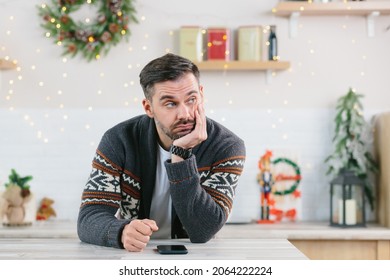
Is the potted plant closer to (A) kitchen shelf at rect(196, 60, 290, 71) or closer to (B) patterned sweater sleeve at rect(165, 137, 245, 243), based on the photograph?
(A) kitchen shelf at rect(196, 60, 290, 71)

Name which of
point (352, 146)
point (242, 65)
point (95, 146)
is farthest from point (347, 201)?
point (95, 146)

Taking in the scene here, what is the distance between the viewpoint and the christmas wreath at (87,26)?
13.4 ft

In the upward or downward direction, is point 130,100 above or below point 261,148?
above

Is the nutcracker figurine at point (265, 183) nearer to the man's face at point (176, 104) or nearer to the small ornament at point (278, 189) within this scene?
the small ornament at point (278, 189)

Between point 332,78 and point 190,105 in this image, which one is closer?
point 190,105

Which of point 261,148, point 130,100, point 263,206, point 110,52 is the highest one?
point 110,52

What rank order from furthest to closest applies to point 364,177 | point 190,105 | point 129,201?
1. point 364,177
2. point 129,201
3. point 190,105

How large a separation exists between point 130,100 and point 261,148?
2.70ft

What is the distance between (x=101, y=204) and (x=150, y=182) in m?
0.19

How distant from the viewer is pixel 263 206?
405 cm

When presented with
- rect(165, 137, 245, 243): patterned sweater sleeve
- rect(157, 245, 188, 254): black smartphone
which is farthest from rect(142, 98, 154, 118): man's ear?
rect(157, 245, 188, 254): black smartphone

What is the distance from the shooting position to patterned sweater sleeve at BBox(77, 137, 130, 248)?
2.00 m
